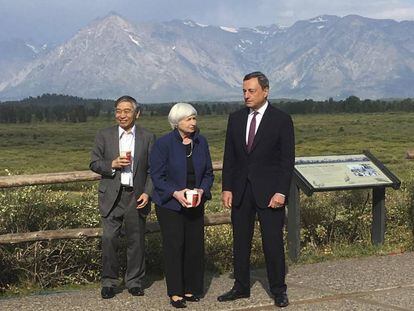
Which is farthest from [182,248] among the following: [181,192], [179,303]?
[181,192]

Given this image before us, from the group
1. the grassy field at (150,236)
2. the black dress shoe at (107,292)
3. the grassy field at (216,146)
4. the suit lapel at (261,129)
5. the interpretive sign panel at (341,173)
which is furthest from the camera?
the grassy field at (216,146)

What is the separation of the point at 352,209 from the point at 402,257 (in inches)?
51.2

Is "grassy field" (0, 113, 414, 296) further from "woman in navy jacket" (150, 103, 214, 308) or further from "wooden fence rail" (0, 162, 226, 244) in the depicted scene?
"woman in navy jacket" (150, 103, 214, 308)

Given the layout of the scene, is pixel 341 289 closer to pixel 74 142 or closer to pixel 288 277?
pixel 288 277

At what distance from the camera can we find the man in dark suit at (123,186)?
5.74 meters

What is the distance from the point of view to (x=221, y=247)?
7527 millimetres

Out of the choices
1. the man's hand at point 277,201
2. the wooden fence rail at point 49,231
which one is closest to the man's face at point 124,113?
the wooden fence rail at point 49,231

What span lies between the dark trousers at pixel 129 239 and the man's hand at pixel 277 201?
120 centimetres

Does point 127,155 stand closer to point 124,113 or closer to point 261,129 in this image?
point 124,113

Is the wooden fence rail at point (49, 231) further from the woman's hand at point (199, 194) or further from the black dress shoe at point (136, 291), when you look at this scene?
the woman's hand at point (199, 194)

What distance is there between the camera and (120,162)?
559cm

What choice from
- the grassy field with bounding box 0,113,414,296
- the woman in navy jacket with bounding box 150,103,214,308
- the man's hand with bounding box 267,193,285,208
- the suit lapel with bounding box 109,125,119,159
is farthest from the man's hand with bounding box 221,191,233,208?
the grassy field with bounding box 0,113,414,296

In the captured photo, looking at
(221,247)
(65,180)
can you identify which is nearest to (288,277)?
(221,247)

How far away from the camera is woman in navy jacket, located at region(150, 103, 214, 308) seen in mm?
5387
